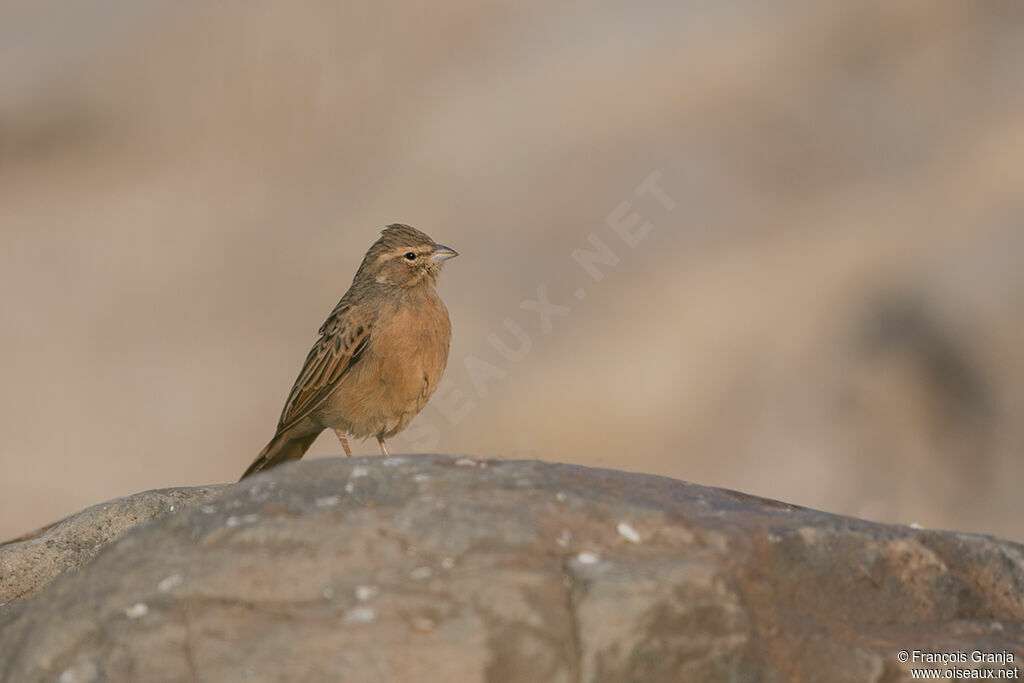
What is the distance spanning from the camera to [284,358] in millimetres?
16734

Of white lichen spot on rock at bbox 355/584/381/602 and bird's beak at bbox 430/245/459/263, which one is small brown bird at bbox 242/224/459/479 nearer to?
bird's beak at bbox 430/245/459/263

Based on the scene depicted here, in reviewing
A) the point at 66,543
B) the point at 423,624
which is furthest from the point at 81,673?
the point at 66,543

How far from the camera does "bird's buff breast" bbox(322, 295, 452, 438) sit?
791 centimetres

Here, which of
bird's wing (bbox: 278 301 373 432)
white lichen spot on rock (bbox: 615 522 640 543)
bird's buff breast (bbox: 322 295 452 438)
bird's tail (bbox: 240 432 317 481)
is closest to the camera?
white lichen spot on rock (bbox: 615 522 640 543)

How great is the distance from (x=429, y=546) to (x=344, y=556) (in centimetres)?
28

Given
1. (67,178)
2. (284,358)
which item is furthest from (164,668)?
(67,178)

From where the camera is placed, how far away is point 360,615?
408cm

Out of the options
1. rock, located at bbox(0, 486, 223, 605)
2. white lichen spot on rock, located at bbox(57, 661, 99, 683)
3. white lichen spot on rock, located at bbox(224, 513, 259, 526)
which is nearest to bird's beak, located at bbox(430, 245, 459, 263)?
rock, located at bbox(0, 486, 223, 605)

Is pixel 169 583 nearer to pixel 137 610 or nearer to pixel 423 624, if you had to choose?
pixel 137 610

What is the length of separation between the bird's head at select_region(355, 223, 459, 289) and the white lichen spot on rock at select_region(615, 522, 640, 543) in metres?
3.98
